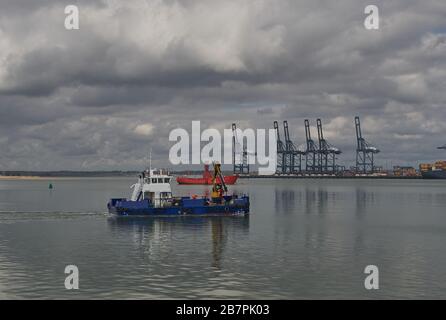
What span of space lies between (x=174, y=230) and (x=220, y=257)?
2109cm

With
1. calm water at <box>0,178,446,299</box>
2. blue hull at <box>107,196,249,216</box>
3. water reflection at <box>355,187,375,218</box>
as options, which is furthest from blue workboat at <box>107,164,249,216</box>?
water reflection at <box>355,187,375,218</box>

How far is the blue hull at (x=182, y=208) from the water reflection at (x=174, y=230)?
40.5 inches

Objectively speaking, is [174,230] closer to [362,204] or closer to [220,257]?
[220,257]

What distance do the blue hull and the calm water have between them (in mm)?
1933

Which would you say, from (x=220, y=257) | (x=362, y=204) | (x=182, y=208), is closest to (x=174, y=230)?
(x=182, y=208)

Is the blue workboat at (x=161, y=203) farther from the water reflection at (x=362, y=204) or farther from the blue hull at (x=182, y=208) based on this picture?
the water reflection at (x=362, y=204)

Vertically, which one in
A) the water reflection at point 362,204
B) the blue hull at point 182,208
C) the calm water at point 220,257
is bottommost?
the calm water at point 220,257

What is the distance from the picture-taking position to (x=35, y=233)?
205 ft

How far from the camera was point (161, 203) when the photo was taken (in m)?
79.7

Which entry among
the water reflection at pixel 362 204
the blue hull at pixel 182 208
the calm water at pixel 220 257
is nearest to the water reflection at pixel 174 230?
the calm water at pixel 220 257

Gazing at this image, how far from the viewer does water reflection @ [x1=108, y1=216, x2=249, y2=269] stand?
50.9m

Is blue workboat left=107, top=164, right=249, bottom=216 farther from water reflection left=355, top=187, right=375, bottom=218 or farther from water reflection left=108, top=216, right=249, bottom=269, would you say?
water reflection left=355, top=187, right=375, bottom=218

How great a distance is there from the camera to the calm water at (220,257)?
3353 centimetres
